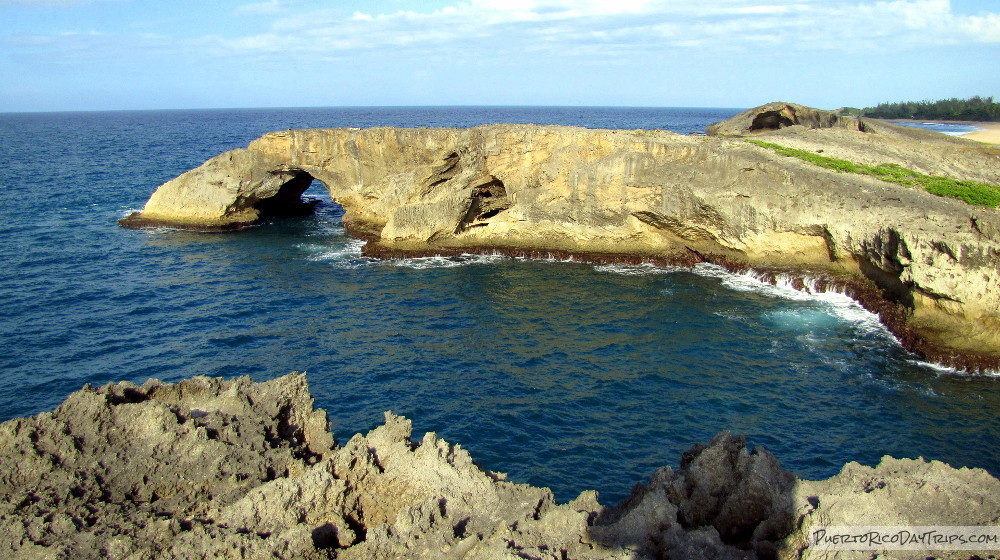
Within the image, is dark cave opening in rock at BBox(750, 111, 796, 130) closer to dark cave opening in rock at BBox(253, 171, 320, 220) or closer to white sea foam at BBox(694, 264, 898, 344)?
white sea foam at BBox(694, 264, 898, 344)

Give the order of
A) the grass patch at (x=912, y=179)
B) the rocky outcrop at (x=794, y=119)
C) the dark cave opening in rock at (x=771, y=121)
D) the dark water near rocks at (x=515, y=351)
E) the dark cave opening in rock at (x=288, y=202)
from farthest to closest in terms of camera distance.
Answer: the dark cave opening in rock at (x=771, y=121) < the rocky outcrop at (x=794, y=119) < the dark cave opening in rock at (x=288, y=202) < the grass patch at (x=912, y=179) < the dark water near rocks at (x=515, y=351)

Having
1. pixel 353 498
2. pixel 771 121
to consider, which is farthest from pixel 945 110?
pixel 353 498

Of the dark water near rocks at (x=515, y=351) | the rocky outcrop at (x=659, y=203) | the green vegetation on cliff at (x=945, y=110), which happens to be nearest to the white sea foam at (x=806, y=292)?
the dark water near rocks at (x=515, y=351)

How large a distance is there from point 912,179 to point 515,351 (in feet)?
99.1

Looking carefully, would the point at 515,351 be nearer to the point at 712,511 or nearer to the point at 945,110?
the point at 712,511

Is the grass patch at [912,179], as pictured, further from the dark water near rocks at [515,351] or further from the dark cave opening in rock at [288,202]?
the dark cave opening in rock at [288,202]

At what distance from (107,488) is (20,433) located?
1937 mm

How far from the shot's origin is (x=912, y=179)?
138 ft

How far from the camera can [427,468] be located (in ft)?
41.9

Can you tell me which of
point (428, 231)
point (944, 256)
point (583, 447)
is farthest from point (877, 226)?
point (428, 231)

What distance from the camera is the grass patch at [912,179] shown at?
123ft

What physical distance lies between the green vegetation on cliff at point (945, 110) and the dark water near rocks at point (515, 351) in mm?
118254

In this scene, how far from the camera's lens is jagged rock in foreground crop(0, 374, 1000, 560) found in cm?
1025

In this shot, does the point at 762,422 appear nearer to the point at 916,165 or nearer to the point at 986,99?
the point at 916,165
